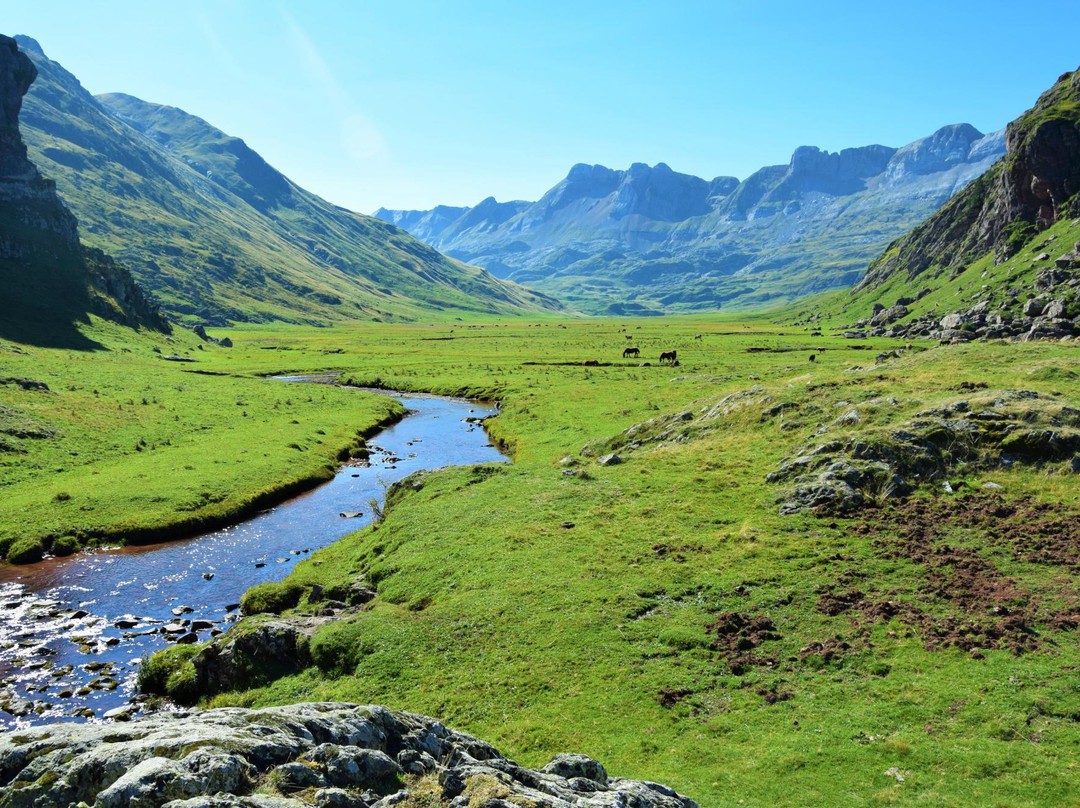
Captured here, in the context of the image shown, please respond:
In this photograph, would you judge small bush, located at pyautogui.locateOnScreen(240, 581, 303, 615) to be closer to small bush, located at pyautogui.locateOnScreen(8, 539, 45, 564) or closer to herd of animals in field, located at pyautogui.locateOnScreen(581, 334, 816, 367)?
small bush, located at pyautogui.locateOnScreen(8, 539, 45, 564)

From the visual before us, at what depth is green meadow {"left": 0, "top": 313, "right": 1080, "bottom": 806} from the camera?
18.8 m

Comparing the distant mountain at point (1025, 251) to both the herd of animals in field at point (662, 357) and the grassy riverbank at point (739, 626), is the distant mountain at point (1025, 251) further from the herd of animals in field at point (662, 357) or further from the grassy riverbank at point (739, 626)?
the grassy riverbank at point (739, 626)

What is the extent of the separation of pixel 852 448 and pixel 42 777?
40557 mm

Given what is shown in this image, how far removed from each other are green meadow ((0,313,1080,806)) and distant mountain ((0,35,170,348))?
100159 millimetres

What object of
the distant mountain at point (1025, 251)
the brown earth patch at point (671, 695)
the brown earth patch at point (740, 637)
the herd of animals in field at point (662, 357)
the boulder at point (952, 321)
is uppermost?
the distant mountain at point (1025, 251)

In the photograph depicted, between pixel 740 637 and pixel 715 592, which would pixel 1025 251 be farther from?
pixel 740 637

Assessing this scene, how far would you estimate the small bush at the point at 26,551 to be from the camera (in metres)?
42.6

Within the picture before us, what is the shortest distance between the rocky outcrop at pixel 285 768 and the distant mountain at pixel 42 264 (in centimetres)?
15314

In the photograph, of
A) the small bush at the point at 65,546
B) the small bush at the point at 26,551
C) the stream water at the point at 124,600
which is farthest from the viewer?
the small bush at the point at 65,546

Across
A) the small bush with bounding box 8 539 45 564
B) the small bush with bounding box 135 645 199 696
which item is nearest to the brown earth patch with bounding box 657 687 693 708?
the small bush with bounding box 135 645 199 696

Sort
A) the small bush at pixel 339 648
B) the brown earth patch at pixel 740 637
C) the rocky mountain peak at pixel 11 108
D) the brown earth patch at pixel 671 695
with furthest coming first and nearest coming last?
the rocky mountain peak at pixel 11 108
the small bush at pixel 339 648
the brown earth patch at pixel 740 637
the brown earth patch at pixel 671 695

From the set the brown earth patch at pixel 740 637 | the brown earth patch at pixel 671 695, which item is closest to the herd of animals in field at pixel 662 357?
the brown earth patch at pixel 740 637

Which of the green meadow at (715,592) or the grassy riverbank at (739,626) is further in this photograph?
the green meadow at (715,592)

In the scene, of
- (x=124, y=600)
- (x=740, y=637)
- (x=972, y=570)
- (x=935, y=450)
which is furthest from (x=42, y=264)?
(x=972, y=570)
